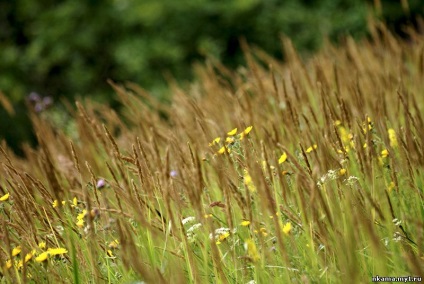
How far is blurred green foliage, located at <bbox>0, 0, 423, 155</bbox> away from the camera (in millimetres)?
7655

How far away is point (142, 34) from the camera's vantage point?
7.95 metres

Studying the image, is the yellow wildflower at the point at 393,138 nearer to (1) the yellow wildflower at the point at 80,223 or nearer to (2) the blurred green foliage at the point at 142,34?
(1) the yellow wildflower at the point at 80,223

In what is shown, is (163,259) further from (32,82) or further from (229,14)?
(32,82)

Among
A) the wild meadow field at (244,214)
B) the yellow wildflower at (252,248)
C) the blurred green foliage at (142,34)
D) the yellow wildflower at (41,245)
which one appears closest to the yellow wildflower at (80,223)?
the wild meadow field at (244,214)

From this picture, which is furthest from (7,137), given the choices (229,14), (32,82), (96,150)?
(96,150)

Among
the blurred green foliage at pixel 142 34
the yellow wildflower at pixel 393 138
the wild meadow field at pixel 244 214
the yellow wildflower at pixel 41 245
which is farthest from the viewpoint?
the blurred green foliage at pixel 142 34

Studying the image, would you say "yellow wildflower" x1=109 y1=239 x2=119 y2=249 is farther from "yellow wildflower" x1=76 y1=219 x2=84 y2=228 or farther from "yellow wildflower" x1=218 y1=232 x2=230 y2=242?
"yellow wildflower" x1=218 y1=232 x2=230 y2=242

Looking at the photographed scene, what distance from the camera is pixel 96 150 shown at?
3.23 m

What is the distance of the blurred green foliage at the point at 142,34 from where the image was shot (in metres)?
7.65

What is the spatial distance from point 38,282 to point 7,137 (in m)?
5.80

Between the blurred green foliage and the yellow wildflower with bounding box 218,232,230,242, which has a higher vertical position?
the yellow wildflower with bounding box 218,232,230,242

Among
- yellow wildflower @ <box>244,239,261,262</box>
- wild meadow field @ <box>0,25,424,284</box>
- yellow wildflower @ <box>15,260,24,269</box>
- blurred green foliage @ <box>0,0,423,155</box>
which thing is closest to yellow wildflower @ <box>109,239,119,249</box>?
wild meadow field @ <box>0,25,424,284</box>

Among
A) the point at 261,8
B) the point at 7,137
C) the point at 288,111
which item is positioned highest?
the point at 288,111

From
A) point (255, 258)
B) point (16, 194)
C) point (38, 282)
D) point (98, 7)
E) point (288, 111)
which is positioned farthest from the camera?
point (98, 7)
